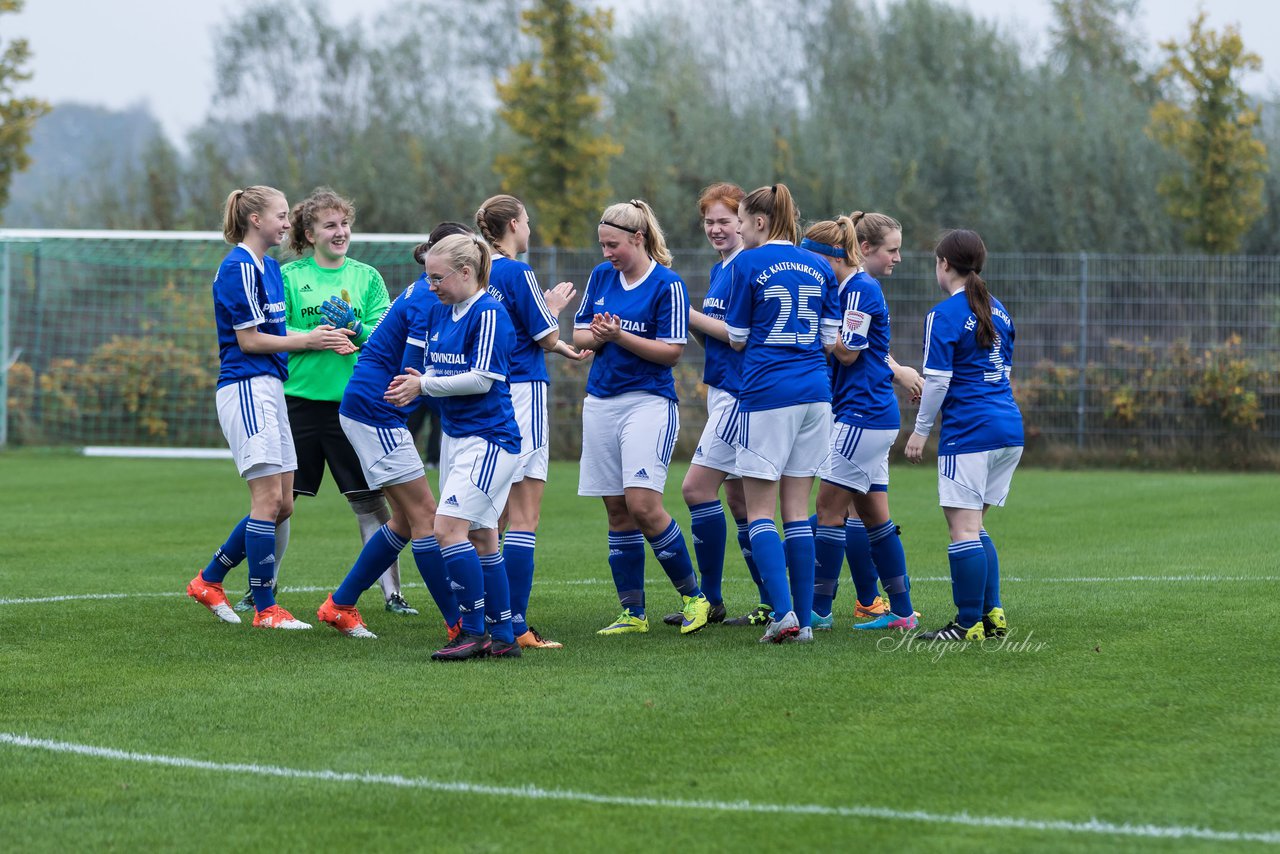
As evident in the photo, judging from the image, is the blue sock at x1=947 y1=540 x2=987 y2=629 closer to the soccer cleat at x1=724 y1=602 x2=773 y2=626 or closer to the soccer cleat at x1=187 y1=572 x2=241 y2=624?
the soccer cleat at x1=724 y1=602 x2=773 y2=626

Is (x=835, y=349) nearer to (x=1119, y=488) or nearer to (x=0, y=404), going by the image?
(x=1119, y=488)

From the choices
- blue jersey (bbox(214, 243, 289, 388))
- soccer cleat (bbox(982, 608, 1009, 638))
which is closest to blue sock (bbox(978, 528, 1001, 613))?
soccer cleat (bbox(982, 608, 1009, 638))

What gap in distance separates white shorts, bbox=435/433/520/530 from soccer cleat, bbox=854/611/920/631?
1.95 meters

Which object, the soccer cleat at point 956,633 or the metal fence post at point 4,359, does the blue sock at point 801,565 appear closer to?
the soccer cleat at point 956,633

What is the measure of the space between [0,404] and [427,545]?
15.5 m

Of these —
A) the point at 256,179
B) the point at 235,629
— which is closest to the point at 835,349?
the point at 235,629

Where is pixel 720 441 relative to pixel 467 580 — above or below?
above

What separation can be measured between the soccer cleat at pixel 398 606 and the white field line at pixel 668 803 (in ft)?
10.5

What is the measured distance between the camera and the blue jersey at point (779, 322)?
264 inches

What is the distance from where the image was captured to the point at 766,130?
28.6 m

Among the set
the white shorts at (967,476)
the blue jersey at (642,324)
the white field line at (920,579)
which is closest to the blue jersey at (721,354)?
the blue jersey at (642,324)

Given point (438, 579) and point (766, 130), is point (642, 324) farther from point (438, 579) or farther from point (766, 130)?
point (766, 130)

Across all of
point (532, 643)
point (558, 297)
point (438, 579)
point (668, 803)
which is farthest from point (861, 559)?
point (668, 803)

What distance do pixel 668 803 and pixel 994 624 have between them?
3019mm
